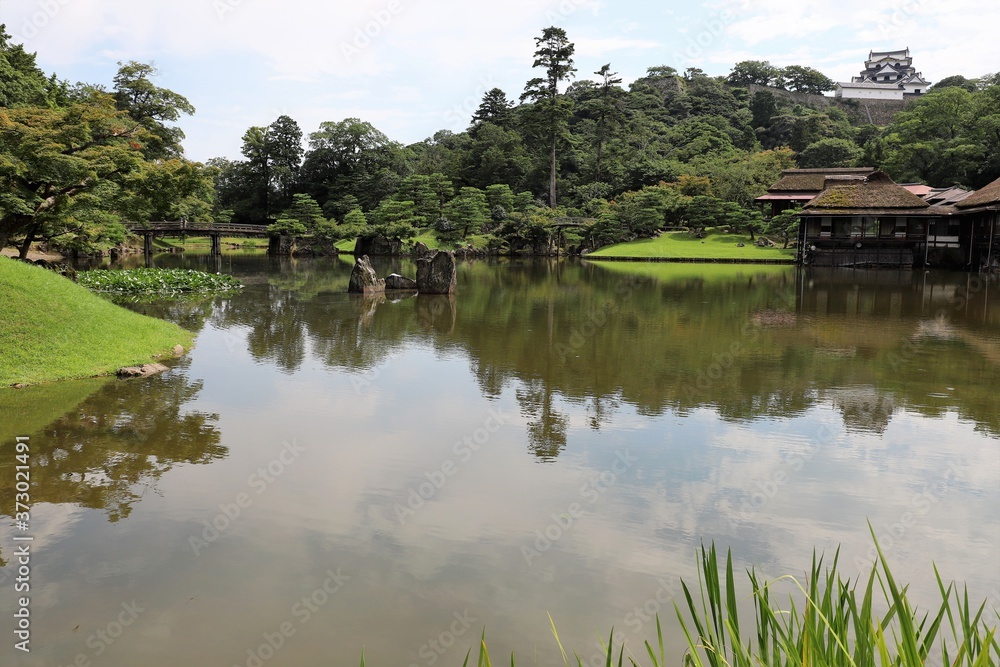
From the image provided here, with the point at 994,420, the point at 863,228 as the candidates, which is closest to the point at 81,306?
the point at 994,420

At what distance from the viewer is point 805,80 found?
274 feet

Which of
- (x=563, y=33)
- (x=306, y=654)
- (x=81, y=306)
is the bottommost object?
(x=306, y=654)

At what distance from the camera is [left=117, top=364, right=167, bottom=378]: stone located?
10031 millimetres

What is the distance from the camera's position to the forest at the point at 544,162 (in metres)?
41.2

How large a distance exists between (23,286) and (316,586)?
8.57 meters

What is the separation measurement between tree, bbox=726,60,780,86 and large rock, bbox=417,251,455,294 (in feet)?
243

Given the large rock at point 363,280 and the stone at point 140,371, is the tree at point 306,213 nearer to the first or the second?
the large rock at point 363,280

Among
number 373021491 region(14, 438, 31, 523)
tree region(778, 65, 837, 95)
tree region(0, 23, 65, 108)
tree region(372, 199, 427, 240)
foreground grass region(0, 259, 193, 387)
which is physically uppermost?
tree region(778, 65, 837, 95)

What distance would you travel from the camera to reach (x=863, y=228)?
115 feet

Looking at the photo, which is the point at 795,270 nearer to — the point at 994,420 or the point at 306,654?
the point at 994,420

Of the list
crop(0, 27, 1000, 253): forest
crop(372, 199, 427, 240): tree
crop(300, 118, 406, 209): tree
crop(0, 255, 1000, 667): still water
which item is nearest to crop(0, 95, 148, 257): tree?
crop(0, 27, 1000, 253): forest

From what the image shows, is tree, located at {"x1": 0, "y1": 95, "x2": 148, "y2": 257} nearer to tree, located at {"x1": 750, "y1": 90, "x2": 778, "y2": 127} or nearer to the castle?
tree, located at {"x1": 750, "y1": 90, "x2": 778, "y2": 127}

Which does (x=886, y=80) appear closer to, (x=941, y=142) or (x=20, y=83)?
(x=941, y=142)

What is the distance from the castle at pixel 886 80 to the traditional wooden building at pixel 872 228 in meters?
54.0
